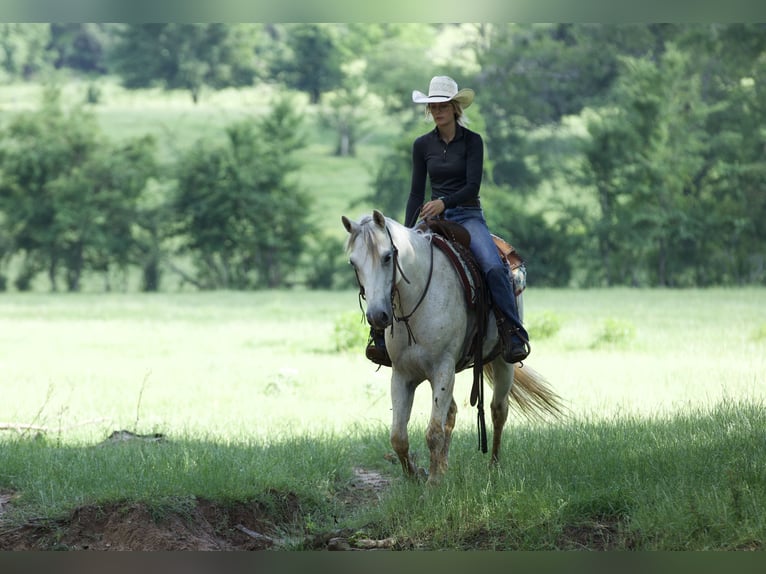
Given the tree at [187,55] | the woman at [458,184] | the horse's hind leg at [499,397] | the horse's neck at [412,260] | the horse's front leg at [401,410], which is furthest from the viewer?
the tree at [187,55]

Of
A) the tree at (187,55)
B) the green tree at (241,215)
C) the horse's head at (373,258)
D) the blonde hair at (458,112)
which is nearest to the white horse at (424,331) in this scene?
the horse's head at (373,258)

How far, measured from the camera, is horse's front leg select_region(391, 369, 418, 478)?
724 centimetres

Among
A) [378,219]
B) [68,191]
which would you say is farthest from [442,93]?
[68,191]

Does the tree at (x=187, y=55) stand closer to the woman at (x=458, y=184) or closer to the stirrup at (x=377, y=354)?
the woman at (x=458, y=184)

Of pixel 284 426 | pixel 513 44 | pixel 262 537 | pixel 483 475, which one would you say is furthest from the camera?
pixel 513 44

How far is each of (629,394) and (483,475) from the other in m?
5.43

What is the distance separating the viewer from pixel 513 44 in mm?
43688

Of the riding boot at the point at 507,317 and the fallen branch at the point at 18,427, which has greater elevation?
the riding boot at the point at 507,317

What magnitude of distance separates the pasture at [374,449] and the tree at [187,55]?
39250 millimetres

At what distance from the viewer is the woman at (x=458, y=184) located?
7523mm

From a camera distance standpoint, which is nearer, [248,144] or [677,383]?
[677,383]
